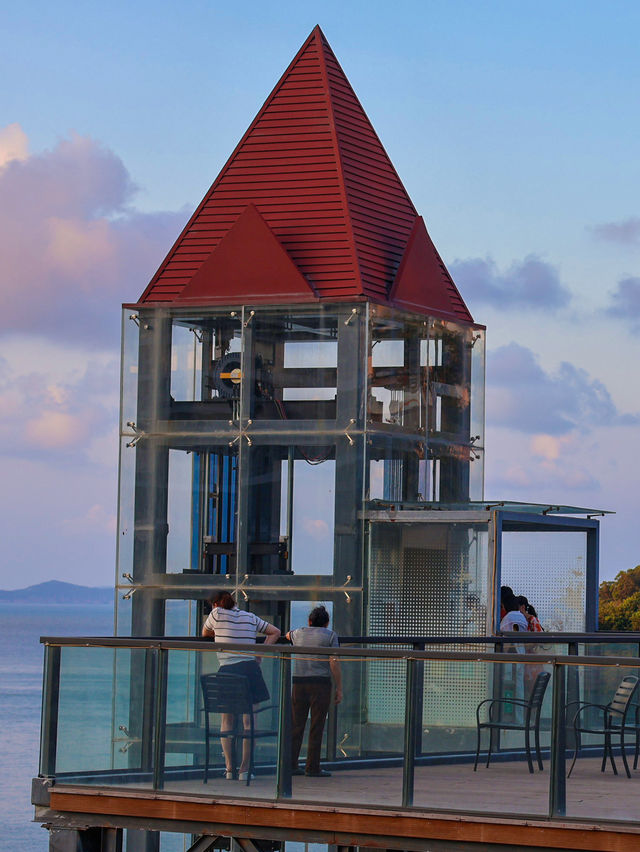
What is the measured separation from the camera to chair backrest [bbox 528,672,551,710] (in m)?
12.3

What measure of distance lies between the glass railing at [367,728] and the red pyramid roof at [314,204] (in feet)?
33.2

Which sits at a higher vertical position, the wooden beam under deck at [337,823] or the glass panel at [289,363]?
the glass panel at [289,363]

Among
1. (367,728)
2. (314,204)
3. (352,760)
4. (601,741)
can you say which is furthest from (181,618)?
(601,741)

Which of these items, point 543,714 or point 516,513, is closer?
point 543,714

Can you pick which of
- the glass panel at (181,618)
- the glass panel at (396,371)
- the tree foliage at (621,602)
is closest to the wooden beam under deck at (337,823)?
the glass panel at (181,618)

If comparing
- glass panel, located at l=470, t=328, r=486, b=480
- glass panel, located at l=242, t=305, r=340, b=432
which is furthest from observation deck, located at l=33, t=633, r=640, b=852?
glass panel, located at l=470, t=328, r=486, b=480

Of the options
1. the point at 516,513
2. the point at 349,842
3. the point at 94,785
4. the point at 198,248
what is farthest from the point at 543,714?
the point at 198,248

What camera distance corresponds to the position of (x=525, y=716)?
12523 millimetres

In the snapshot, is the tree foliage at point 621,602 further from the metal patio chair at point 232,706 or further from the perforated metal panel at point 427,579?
the metal patio chair at point 232,706

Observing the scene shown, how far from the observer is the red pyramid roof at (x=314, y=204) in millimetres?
23188

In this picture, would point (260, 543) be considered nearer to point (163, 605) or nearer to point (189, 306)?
point (163, 605)

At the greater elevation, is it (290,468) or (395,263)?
(395,263)

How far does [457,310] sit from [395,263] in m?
1.65

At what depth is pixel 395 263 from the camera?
79.0 feet
